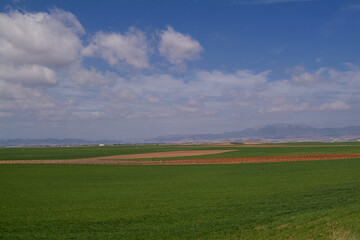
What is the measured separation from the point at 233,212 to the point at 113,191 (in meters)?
13.1

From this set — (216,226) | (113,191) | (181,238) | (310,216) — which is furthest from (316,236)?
(113,191)

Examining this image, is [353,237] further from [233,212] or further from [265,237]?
[233,212]

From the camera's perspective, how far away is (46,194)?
88.0ft

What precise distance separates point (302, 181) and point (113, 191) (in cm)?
1819

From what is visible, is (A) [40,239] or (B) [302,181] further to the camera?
(B) [302,181]

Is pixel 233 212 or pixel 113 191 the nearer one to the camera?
pixel 233 212

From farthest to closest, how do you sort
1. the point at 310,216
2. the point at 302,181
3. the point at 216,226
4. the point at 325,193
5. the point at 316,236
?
the point at 302,181, the point at 325,193, the point at 310,216, the point at 216,226, the point at 316,236

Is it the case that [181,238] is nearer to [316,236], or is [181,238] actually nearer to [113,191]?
[316,236]

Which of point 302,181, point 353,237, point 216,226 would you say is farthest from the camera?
point 302,181

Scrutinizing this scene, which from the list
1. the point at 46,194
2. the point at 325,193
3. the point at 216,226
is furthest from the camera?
the point at 46,194

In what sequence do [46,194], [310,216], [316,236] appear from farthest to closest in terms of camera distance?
[46,194] < [310,216] < [316,236]

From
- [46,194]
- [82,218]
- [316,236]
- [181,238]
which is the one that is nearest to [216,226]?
[181,238]

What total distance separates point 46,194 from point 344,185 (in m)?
25.3

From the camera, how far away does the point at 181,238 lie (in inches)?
564
